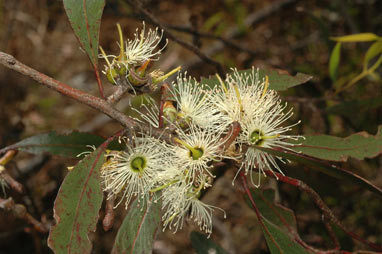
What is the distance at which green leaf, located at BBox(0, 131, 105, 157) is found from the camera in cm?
152

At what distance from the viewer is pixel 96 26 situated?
4.44ft

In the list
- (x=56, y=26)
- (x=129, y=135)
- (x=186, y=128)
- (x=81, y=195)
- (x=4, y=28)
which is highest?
(x=56, y=26)

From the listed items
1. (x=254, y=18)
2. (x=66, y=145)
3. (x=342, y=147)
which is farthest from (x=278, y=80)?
(x=254, y=18)

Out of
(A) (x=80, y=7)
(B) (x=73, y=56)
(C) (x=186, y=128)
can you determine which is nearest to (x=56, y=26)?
(B) (x=73, y=56)

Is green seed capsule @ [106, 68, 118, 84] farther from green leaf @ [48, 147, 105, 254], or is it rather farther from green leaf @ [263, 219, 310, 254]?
green leaf @ [263, 219, 310, 254]

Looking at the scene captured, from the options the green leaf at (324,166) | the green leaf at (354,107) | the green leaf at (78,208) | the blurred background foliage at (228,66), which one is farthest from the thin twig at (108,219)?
the green leaf at (354,107)

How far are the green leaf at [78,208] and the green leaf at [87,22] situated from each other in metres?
0.37

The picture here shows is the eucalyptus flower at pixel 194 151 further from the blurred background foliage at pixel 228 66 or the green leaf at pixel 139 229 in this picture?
the blurred background foliage at pixel 228 66

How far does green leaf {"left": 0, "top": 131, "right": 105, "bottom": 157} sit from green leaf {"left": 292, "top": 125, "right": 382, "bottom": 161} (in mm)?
797

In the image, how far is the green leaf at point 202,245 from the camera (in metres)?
1.64

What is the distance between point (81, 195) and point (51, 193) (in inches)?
48.0

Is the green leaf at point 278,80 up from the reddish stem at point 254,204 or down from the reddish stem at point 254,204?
up

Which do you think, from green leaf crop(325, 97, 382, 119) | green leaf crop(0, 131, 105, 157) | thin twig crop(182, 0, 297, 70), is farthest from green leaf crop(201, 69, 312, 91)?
thin twig crop(182, 0, 297, 70)

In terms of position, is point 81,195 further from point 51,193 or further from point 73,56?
point 73,56
